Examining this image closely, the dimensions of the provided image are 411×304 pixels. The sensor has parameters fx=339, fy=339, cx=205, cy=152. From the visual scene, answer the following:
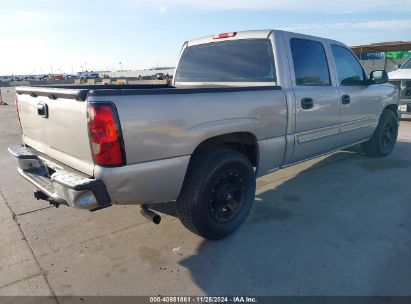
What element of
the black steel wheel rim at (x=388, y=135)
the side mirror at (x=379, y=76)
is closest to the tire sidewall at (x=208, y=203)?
the side mirror at (x=379, y=76)

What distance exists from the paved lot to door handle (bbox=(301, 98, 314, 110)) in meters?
1.15

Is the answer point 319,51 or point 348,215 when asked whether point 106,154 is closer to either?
point 348,215

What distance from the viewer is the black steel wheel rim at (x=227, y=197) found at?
10.3 ft

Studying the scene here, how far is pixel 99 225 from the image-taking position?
363 cm

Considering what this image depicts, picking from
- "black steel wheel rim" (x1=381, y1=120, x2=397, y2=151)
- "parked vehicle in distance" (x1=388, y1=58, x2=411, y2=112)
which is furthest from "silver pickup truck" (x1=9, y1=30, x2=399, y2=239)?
"parked vehicle in distance" (x1=388, y1=58, x2=411, y2=112)

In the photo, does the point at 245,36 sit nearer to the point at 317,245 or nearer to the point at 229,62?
the point at 229,62

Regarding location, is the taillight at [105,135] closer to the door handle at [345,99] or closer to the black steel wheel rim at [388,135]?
the door handle at [345,99]

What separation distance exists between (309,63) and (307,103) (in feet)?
1.84

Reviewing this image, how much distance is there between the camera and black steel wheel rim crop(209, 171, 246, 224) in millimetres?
3146

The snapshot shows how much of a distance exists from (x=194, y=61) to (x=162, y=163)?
228 cm

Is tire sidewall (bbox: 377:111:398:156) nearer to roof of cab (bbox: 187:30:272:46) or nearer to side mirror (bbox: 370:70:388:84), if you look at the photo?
side mirror (bbox: 370:70:388:84)

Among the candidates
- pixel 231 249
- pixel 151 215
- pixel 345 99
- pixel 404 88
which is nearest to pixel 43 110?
pixel 151 215

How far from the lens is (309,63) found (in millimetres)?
4016

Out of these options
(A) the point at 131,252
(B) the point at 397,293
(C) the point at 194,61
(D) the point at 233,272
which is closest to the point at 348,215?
(B) the point at 397,293
